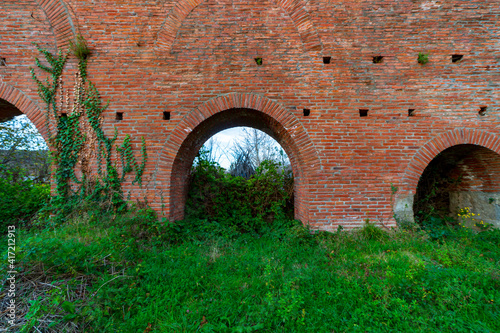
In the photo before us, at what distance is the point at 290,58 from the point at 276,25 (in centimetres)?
87

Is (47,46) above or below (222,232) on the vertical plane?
above

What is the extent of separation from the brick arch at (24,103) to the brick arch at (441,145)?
8445 mm

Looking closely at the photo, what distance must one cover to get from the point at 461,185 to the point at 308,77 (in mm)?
5307

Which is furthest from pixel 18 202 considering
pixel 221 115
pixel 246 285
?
pixel 246 285

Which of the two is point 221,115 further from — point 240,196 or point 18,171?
point 18,171

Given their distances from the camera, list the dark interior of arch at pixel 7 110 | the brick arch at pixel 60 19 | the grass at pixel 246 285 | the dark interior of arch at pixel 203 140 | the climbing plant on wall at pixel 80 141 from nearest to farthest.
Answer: the grass at pixel 246 285, the climbing plant on wall at pixel 80 141, the brick arch at pixel 60 19, the dark interior of arch at pixel 203 140, the dark interior of arch at pixel 7 110

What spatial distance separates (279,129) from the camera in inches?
196

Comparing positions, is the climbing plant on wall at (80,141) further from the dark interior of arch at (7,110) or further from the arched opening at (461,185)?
the arched opening at (461,185)

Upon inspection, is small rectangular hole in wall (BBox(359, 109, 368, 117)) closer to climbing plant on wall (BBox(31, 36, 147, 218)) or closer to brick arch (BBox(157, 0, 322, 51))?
brick arch (BBox(157, 0, 322, 51))

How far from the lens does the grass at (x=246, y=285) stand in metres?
2.39

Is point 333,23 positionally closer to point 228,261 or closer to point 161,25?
point 161,25

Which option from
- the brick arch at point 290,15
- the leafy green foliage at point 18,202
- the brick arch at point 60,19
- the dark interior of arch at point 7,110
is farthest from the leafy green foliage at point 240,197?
the dark interior of arch at point 7,110

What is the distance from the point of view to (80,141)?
14.8ft

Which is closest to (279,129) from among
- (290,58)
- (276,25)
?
(290,58)
